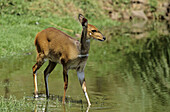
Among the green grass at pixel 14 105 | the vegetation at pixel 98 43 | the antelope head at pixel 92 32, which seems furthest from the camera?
the vegetation at pixel 98 43

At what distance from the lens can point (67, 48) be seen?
9812 mm

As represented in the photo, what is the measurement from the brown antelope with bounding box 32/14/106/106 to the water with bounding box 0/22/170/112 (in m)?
0.54

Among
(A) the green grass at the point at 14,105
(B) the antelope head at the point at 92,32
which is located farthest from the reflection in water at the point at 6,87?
(B) the antelope head at the point at 92,32

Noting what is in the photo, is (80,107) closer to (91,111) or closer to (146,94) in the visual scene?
(91,111)

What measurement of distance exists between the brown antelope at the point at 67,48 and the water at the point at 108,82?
0.54 m

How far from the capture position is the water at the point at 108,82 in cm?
968

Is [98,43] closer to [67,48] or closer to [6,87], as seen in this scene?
[6,87]

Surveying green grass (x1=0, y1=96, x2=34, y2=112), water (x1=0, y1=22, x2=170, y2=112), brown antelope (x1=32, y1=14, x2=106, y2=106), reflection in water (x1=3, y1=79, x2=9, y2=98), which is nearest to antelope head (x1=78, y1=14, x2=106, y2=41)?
brown antelope (x1=32, y1=14, x2=106, y2=106)

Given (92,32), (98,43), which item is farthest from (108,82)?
(98,43)

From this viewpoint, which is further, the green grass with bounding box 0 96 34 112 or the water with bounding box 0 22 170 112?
the water with bounding box 0 22 170 112

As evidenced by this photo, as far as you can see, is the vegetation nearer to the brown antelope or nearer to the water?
the water

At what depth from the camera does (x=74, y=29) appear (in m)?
26.1

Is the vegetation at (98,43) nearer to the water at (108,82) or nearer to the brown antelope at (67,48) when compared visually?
the water at (108,82)

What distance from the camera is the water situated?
9680mm
